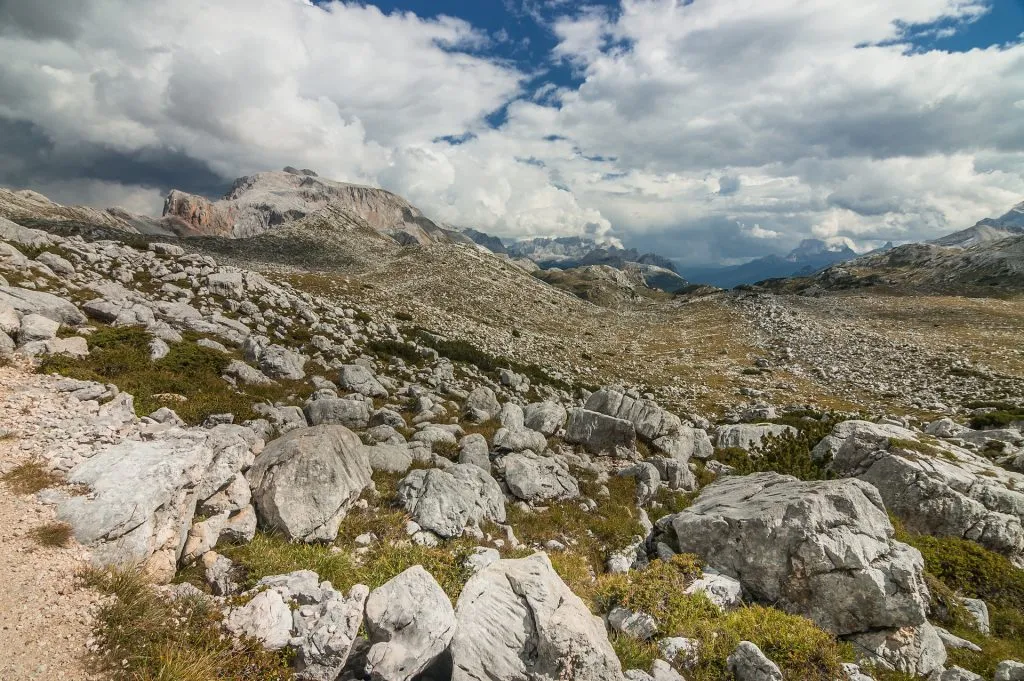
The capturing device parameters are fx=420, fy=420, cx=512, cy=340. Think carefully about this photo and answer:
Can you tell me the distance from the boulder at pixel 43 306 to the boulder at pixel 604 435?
923 inches

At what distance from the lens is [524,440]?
64.7ft

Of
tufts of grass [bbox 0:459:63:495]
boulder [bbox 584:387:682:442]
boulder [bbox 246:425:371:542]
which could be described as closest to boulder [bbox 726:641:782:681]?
boulder [bbox 246:425:371:542]

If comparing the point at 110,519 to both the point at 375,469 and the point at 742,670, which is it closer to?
the point at 375,469

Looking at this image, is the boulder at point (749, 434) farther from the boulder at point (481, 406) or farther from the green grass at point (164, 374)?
the green grass at point (164, 374)

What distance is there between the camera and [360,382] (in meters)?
25.2

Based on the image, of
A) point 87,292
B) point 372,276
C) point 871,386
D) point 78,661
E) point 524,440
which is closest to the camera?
point 78,661

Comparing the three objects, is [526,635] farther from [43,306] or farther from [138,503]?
[43,306]

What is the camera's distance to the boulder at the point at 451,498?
13039 mm

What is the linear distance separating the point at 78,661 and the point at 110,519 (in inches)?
116

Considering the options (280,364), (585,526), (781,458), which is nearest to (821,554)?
(585,526)

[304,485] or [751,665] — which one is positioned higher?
[304,485]

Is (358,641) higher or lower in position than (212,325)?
lower

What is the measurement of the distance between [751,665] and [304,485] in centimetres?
1079

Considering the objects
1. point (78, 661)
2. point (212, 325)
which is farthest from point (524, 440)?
point (212, 325)
